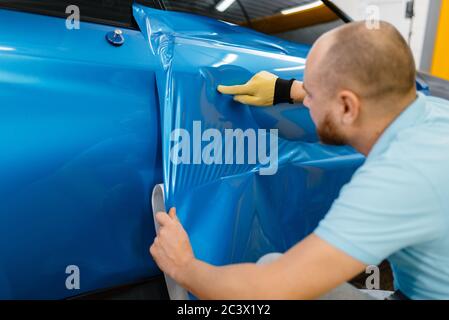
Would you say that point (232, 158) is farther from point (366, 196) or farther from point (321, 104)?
point (366, 196)

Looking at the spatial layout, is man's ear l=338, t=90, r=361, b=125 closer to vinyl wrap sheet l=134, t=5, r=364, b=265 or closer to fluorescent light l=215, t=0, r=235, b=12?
vinyl wrap sheet l=134, t=5, r=364, b=265

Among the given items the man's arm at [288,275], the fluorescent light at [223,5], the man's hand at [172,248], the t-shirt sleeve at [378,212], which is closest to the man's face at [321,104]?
the t-shirt sleeve at [378,212]

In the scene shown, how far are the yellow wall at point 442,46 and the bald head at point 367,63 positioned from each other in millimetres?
3782

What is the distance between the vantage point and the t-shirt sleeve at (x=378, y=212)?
2.16 feet

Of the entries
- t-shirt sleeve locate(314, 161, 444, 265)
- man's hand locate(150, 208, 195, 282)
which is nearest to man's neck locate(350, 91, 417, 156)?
t-shirt sleeve locate(314, 161, 444, 265)

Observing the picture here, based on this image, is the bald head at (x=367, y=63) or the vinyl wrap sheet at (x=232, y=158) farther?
the vinyl wrap sheet at (x=232, y=158)

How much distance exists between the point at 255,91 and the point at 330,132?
1.06ft

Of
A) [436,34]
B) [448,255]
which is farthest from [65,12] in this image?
[436,34]

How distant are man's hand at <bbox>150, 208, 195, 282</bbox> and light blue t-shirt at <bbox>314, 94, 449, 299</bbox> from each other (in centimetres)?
27

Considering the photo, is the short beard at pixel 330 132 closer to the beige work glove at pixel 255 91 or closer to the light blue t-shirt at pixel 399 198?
the light blue t-shirt at pixel 399 198

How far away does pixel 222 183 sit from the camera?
103 cm

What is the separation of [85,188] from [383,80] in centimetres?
66

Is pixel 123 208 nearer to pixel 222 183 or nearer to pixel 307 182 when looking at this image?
pixel 222 183

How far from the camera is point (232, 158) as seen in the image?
1.07m
